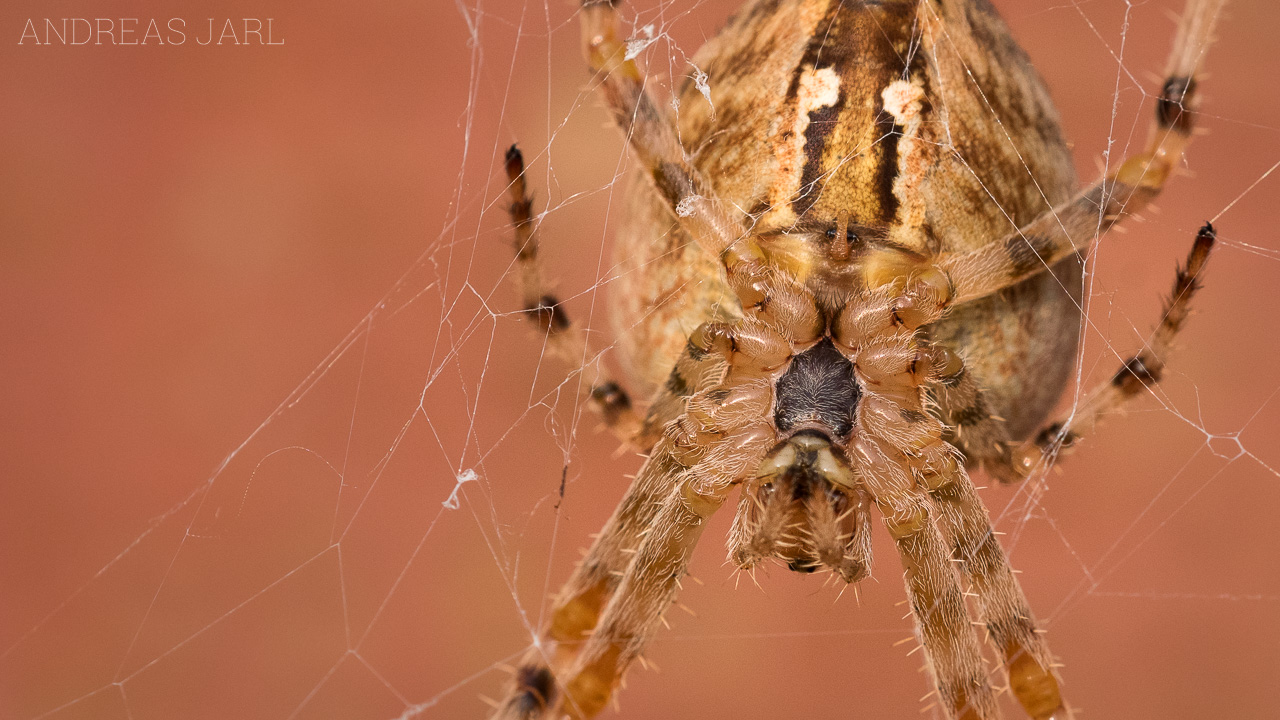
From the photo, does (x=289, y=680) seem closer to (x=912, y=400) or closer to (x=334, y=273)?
(x=334, y=273)

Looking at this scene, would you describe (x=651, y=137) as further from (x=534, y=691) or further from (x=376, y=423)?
(x=376, y=423)

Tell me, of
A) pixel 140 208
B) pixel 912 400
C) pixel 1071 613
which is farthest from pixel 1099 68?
pixel 140 208

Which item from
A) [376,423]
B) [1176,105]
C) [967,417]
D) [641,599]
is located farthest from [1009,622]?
[376,423]

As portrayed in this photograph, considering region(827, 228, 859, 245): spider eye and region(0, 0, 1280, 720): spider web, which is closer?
region(827, 228, 859, 245): spider eye

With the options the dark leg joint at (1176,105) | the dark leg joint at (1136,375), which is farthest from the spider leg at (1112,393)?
the dark leg joint at (1176,105)

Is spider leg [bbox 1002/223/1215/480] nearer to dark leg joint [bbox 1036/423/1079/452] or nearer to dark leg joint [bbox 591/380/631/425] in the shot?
dark leg joint [bbox 1036/423/1079/452]

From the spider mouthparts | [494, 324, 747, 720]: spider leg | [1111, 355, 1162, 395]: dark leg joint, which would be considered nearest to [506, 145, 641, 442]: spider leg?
[494, 324, 747, 720]: spider leg

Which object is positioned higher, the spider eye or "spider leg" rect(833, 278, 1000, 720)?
the spider eye
